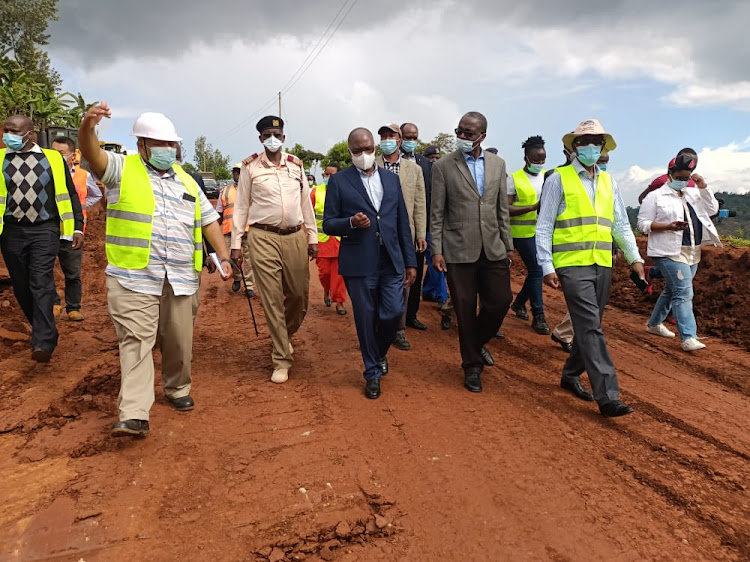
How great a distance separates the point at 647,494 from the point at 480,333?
6.89ft

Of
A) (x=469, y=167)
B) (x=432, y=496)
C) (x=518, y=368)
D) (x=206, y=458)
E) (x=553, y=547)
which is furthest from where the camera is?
(x=518, y=368)

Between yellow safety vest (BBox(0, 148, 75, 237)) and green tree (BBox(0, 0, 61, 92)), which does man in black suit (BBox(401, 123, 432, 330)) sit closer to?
yellow safety vest (BBox(0, 148, 75, 237))

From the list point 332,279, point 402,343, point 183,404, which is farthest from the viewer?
point 332,279

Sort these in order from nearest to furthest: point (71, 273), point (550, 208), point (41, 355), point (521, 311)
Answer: point (550, 208), point (41, 355), point (71, 273), point (521, 311)

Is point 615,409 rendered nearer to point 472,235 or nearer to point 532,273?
point 472,235

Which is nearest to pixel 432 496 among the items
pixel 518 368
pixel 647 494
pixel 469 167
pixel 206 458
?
pixel 647 494

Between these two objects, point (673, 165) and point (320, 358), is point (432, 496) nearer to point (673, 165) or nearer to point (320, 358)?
point (320, 358)

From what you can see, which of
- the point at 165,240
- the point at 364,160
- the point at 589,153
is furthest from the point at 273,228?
the point at 589,153

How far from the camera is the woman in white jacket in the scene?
616cm

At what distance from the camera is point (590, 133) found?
4383mm

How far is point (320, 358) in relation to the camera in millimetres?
5797

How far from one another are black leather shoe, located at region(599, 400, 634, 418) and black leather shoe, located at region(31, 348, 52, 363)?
488 centimetres

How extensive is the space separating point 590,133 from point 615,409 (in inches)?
82.9

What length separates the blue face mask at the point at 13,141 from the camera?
5.26 m
